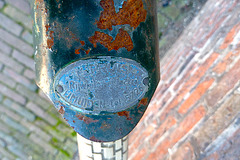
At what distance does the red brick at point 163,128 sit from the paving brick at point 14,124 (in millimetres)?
885

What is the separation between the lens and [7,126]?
161 centimetres

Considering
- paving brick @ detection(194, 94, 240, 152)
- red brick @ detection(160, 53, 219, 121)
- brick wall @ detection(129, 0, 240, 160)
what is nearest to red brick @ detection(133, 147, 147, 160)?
brick wall @ detection(129, 0, 240, 160)

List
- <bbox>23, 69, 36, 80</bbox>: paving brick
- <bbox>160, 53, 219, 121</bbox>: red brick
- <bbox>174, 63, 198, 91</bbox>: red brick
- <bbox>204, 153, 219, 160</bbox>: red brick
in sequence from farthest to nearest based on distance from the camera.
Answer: <bbox>23, 69, 36, 80</bbox>: paving brick
<bbox>174, 63, 198, 91</bbox>: red brick
<bbox>160, 53, 219, 121</bbox>: red brick
<bbox>204, 153, 219, 160</bbox>: red brick

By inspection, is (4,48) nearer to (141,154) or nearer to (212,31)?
(141,154)

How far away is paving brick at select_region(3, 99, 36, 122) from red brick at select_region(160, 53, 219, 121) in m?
0.88

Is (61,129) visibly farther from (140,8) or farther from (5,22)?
(140,8)

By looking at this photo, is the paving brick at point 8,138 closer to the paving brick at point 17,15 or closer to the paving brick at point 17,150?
the paving brick at point 17,150

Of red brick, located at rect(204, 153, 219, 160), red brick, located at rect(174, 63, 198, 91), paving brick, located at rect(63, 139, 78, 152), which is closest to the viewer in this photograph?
red brick, located at rect(204, 153, 219, 160)

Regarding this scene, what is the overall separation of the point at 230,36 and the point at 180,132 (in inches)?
18.4

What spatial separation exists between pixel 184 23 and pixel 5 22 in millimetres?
1174

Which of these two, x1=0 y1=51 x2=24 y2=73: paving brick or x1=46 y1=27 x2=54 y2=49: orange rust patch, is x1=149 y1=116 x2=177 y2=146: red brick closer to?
x1=46 y1=27 x2=54 y2=49: orange rust patch

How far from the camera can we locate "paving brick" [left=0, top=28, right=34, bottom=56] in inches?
58.1

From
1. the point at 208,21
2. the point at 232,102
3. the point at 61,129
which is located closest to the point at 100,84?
the point at 232,102

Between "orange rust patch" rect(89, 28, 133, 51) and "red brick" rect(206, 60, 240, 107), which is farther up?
"red brick" rect(206, 60, 240, 107)
